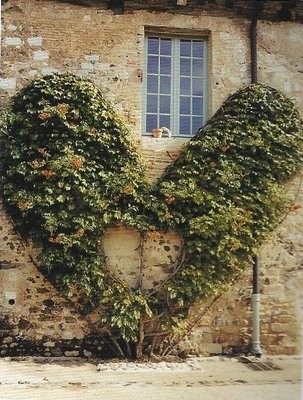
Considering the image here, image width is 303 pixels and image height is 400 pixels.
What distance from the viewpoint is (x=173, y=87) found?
5.13 metres

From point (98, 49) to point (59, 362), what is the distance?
2.96 metres

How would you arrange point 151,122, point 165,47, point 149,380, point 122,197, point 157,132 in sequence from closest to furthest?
point 149,380 → point 122,197 → point 157,132 → point 151,122 → point 165,47

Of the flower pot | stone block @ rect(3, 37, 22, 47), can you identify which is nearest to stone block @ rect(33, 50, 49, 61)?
stone block @ rect(3, 37, 22, 47)

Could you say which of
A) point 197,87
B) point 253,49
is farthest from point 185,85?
point 253,49

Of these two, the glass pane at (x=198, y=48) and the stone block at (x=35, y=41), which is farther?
the glass pane at (x=198, y=48)

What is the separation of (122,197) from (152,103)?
1.10m

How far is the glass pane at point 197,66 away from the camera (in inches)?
204

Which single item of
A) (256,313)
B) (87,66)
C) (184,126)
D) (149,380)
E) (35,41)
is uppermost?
(35,41)

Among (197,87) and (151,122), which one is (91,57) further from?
(197,87)

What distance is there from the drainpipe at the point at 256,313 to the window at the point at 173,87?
1.49 m

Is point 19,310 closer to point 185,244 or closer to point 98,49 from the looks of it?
point 185,244

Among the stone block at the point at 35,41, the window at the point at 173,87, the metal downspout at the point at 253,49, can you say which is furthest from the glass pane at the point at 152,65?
the stone block at the point at 35,41

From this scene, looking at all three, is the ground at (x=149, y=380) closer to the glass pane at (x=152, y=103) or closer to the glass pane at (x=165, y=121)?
the glass pane at (x=165, y=121)

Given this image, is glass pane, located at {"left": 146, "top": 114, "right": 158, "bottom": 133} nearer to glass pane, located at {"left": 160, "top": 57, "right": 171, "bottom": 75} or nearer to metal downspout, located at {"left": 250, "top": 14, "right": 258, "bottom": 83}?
glass pane, located at {"left": 160, "top": 57, "right": 171, "bottom": 75}
